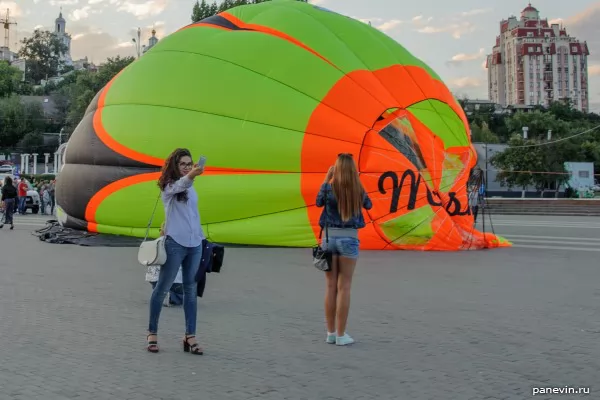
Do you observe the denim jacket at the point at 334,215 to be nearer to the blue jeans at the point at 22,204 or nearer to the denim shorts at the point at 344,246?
the denim shorts at the point at 344,246

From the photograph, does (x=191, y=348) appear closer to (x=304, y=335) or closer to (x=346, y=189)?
(x=304, y=335)

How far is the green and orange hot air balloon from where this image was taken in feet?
35.4

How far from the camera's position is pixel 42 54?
13288 centimetres

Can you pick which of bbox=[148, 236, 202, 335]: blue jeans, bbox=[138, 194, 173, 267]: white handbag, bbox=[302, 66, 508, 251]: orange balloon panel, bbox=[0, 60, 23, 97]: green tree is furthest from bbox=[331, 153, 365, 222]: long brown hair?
bbox=[0, 60, 23, 97]: green tree

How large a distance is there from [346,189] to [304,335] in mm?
1290

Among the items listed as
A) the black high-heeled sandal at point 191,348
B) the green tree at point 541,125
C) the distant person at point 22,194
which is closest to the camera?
the black high-heeled sandal at point 191,348

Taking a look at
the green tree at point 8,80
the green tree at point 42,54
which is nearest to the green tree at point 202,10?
the green tree at point 8,80

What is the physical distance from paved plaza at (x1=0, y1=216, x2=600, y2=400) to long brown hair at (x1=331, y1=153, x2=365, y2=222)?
3.51 ft

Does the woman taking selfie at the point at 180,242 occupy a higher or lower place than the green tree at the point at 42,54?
lower

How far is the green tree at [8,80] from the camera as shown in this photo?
297 ft

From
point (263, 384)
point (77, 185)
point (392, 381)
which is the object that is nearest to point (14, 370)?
point (263, 384)

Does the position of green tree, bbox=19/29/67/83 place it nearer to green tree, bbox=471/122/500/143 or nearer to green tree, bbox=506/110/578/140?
green tree, bbox=471/122/500/143

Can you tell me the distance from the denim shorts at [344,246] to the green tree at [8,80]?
94.8 m

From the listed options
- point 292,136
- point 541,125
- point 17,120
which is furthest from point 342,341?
point 17,120
